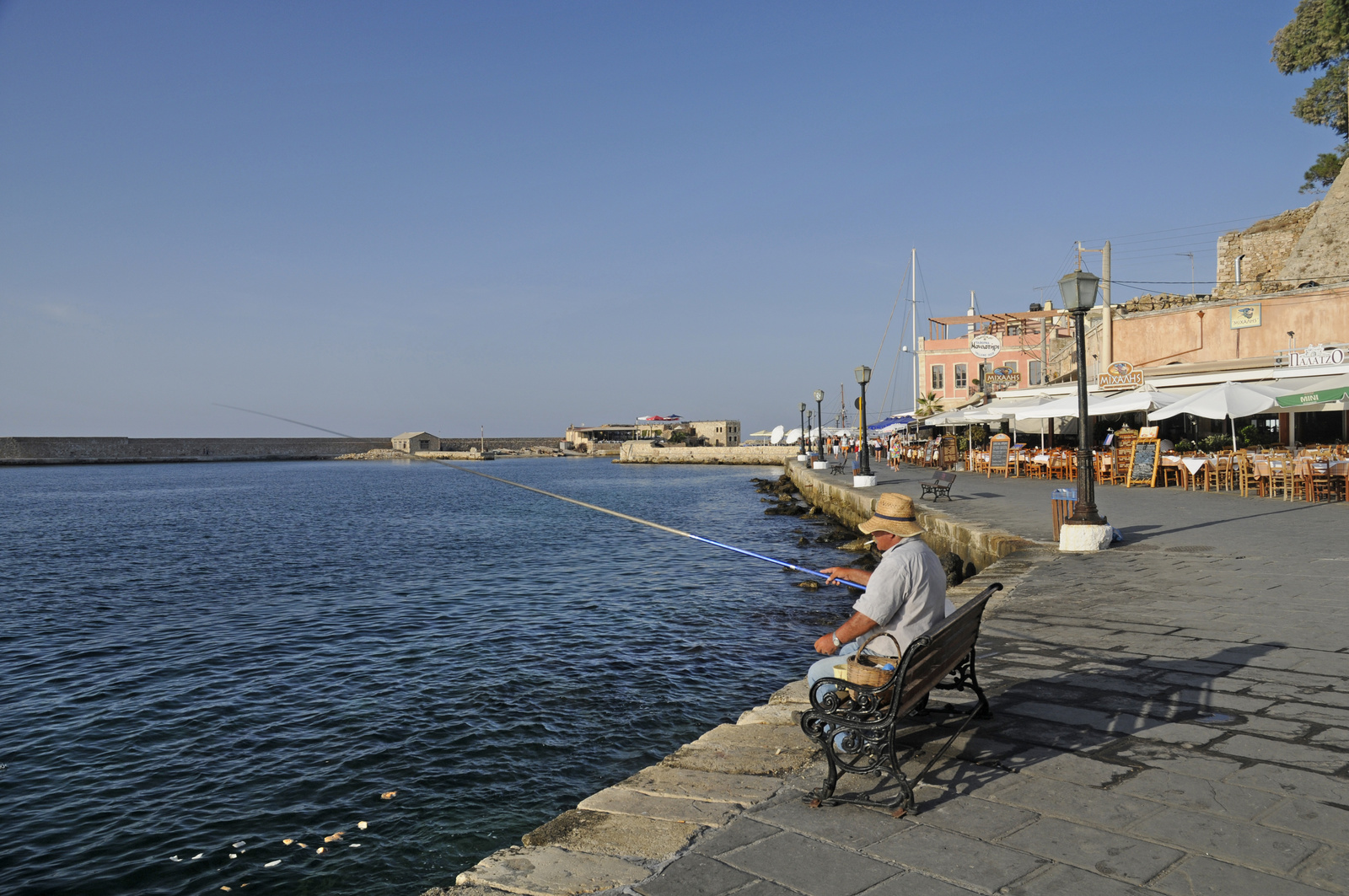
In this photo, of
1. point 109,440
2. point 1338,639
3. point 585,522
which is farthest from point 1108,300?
point 109,440

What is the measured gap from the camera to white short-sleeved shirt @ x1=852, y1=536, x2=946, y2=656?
3631mm

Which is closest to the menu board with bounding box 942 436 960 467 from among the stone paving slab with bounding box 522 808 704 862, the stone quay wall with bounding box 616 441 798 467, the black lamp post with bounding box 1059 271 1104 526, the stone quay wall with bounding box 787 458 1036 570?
the stone quay wall with bounding box 787 458 1036 570

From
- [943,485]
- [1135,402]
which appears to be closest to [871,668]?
[943,485]

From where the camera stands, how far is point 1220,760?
3447mm

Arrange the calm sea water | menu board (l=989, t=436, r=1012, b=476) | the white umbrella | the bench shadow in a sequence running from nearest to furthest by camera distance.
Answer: the bench shadow
the calm sea water
the white umbrella
menu board (l=989, t=436, r=1012, b=476)

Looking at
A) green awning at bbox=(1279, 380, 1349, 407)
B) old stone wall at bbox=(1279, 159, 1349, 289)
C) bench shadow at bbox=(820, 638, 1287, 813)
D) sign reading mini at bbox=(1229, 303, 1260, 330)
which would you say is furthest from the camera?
old stone wall at bbox=(1279, 159, 1349, 289)

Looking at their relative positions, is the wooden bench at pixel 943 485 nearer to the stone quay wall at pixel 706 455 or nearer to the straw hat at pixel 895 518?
the straw hat at pixel 895 518

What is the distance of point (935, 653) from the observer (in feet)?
10.9

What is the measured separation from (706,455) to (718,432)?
25.5m

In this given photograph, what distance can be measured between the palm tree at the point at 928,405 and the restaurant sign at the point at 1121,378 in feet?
59.9

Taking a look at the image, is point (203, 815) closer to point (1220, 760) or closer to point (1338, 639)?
point (1220, 760)

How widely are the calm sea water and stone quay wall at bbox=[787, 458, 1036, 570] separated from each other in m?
1.75

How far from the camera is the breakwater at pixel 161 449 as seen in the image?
110688mm

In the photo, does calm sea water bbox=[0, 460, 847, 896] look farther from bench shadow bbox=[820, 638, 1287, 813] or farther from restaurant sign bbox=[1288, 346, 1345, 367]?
restaurant sign bbox=[1288, 346, 1345, 367]
